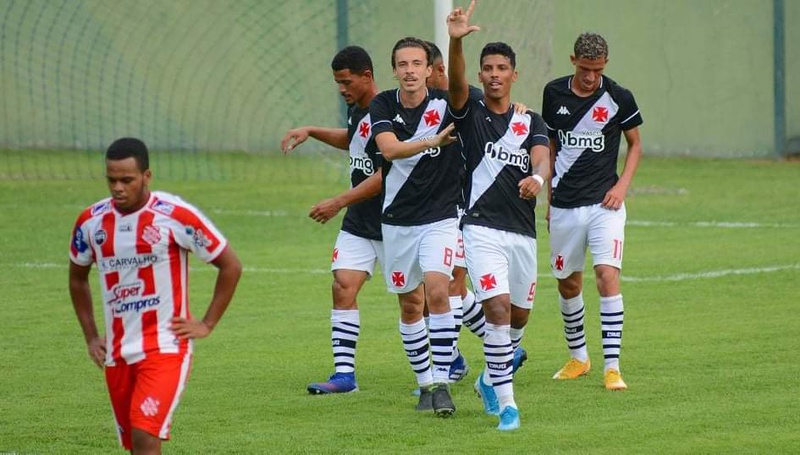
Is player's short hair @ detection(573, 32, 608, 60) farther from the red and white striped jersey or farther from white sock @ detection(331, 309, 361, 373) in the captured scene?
the red and white striped jersey

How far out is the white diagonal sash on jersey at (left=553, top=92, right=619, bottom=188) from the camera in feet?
34.4

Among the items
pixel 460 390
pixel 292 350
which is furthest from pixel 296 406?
pixel 292 350

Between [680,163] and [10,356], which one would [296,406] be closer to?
[10,356]

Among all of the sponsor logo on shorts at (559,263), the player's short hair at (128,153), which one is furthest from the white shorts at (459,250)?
the player's short hair at (128,153)

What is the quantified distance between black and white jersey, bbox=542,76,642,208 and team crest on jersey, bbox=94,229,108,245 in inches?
173

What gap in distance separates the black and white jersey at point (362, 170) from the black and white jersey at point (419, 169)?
476 mm

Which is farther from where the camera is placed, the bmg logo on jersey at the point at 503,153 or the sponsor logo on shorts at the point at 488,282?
the bmg logo on jersey at the point at 503,153

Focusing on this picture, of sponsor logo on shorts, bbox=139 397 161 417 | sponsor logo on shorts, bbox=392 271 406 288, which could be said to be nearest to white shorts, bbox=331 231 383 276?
sponsor logo on shorts, bbox=392 271 406 288

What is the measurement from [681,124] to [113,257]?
23191mm

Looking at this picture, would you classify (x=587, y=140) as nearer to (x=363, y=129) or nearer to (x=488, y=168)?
(x=488, y=168)

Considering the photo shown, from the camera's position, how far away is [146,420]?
6789mm

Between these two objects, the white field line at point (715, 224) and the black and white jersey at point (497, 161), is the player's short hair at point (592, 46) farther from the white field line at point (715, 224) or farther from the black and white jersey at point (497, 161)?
the white field line at point (715, 224)

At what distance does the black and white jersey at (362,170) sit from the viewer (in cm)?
1008

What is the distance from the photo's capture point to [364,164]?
10.1m
